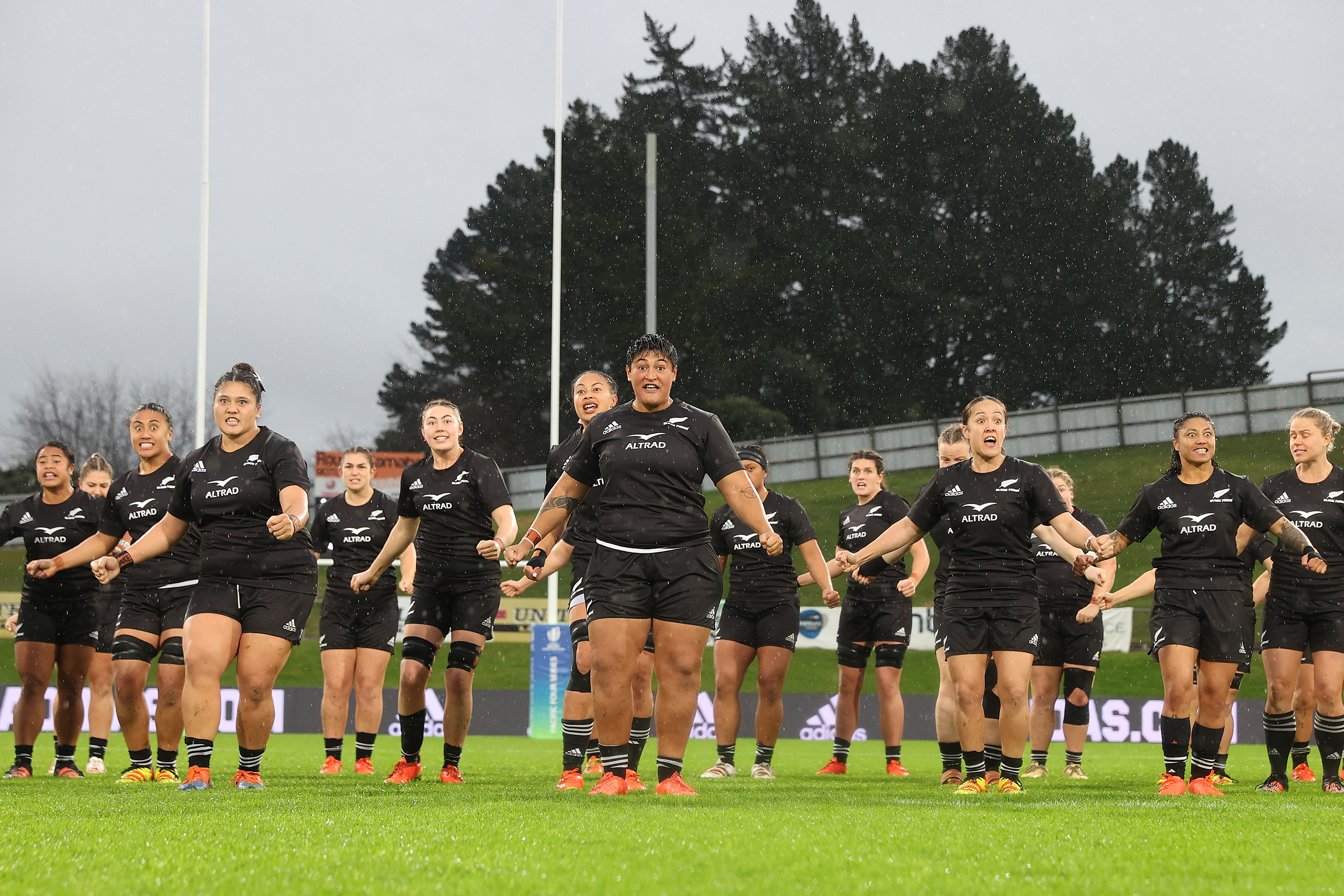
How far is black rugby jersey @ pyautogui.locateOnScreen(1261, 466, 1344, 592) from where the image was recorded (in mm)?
8156

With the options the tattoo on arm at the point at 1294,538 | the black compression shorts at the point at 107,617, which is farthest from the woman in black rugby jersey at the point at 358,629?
the tattoo on arm at the point at 1294,538

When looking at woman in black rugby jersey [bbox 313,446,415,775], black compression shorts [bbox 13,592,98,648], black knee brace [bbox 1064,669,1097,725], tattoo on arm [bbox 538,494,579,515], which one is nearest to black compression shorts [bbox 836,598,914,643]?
black knee brace [bbox 1064,669,1097,725]

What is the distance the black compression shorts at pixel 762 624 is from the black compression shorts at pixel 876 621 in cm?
91

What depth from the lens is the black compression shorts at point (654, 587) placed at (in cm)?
656

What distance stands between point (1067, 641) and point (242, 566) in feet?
21.2

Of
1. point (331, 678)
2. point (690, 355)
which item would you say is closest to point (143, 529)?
point (331, 678)

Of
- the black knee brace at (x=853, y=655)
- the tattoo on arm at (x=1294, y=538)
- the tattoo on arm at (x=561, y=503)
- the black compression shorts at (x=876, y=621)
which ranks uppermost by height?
the tattoo on arm at (x=561, y=503)

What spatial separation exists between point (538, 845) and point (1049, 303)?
47.3m

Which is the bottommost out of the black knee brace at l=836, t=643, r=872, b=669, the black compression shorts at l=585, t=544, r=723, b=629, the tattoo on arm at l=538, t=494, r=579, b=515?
the black knee brace at l=836, t=643, r=872, b=669

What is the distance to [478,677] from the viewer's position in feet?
86.5

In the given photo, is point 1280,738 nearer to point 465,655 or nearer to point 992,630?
point 992,630

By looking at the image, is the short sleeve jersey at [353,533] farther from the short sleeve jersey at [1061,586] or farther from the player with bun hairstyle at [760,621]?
the short sleeve jersey at [1061,586]

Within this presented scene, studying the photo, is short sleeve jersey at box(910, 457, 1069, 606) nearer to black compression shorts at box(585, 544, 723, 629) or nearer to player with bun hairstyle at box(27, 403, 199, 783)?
black compression shorts at box(585, 544, 723, 629)

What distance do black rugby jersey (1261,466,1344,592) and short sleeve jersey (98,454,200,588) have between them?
21.9ft
